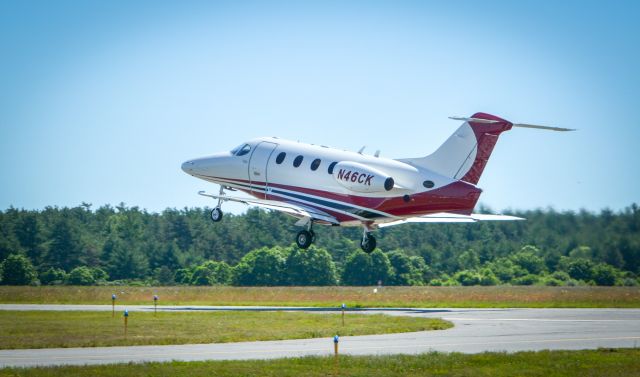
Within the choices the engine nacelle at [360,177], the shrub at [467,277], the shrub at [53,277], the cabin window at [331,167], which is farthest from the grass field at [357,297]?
the shrub at [53,277]

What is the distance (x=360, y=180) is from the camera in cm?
4841

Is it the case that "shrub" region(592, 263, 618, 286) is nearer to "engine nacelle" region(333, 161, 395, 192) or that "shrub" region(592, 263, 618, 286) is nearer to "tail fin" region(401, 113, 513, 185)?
"tail fin" region(401, 113, 513, 185)

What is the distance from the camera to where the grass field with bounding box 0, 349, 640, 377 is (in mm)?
25891

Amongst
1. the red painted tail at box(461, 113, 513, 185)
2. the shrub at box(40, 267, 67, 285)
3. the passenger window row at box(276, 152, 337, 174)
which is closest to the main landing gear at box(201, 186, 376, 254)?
the passenger window row at box(276, 152, 337, 174)

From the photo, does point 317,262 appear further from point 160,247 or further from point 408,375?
point 408,375

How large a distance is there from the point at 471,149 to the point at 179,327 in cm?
1661

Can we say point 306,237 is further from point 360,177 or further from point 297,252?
point 297,252

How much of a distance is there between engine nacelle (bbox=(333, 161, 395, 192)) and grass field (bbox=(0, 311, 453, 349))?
7.28 metres

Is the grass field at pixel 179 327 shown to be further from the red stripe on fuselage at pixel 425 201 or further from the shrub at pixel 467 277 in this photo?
the shrub at pixel 467 277

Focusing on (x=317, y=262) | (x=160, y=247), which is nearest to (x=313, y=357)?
(x=317, y=262)

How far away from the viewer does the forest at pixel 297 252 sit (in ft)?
195

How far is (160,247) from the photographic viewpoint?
86.9 meters

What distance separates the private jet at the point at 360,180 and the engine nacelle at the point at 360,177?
47mm

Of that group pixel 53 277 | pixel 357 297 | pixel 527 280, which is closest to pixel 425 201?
pixel 357 297
